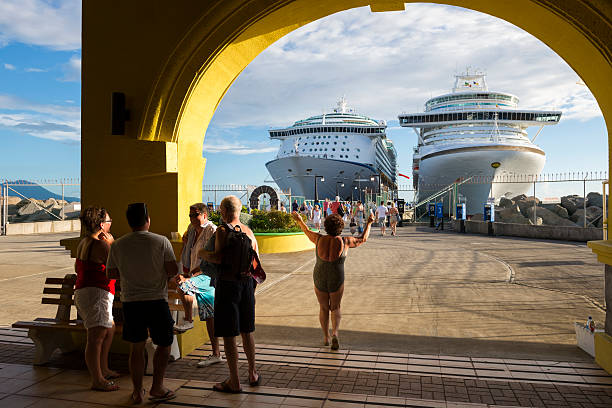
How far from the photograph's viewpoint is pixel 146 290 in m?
3.25

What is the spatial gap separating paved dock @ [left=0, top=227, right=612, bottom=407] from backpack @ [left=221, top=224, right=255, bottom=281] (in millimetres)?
848

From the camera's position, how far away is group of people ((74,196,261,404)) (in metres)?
3.26

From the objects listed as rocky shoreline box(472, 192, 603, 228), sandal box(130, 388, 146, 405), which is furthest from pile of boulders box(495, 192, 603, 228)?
sandal box(130, 388, 146, 405)

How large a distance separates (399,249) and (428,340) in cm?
854

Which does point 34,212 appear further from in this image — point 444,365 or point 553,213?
point 553,213

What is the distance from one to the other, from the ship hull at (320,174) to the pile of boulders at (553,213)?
23728 millimetres

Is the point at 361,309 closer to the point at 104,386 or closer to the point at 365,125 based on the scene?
the point at 104,386

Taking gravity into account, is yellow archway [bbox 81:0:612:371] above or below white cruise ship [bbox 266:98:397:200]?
below

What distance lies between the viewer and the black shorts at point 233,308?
130 inches

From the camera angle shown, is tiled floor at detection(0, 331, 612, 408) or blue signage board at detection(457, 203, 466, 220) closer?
tiled floor at detection(0, 331, 612, 408)

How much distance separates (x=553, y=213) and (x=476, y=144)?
9.85m

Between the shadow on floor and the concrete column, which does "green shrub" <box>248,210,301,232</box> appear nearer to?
the shadow on floor

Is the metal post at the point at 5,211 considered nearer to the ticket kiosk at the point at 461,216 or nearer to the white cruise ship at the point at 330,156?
the ticket kiosk at the point at 461,216

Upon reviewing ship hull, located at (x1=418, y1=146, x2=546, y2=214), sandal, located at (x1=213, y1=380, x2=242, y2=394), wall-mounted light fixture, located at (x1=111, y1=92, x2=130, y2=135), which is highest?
ship hull, located at (x1=418, y1=146, x2=546, y2=214)
